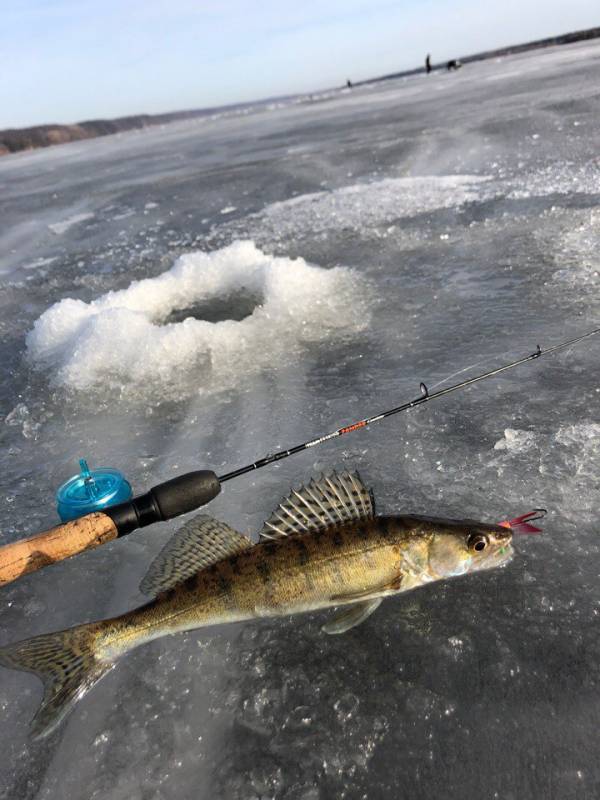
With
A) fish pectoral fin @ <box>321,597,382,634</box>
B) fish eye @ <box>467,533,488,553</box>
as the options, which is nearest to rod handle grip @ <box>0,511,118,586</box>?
fish pectoral fin @ <box>321,597,382,634</box>

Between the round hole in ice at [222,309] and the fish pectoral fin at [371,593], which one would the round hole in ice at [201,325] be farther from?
the fish pectoral fin at [371,593]

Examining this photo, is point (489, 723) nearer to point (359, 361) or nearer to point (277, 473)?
point (277, 473)

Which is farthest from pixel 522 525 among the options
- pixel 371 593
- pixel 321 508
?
pixel 321 508

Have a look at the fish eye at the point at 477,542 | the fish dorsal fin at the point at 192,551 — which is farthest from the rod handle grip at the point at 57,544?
the fish eye at the point at 477,542

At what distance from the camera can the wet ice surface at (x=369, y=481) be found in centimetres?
195

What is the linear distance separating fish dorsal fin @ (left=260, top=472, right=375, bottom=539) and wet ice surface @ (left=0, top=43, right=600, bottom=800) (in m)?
0.41

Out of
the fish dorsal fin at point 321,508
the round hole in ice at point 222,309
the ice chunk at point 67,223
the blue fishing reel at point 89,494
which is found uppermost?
the ice chunk at point 67,223

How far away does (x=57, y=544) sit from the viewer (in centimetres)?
266

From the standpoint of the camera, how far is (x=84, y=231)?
1036 centimetres

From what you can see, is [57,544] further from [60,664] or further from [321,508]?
[321,508]

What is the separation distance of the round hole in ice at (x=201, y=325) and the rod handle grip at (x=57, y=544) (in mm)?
1856

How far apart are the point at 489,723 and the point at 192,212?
1003cm

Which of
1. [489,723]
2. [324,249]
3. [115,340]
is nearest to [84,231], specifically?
[324,249]

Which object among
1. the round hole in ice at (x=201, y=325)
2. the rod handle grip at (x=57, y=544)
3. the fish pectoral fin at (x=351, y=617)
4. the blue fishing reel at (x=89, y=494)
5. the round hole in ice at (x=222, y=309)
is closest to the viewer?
the fish pectoral fin at (x=351, y=617)
